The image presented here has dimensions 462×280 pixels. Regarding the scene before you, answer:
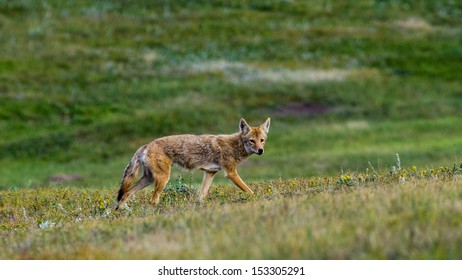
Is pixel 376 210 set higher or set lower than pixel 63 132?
higher

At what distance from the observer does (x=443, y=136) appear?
33.9 m

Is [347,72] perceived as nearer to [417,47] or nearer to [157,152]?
[417,47]

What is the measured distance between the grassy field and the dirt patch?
20 cm

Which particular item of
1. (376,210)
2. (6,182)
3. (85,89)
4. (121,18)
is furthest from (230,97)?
(376,210)

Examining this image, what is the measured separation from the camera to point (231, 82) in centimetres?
4259

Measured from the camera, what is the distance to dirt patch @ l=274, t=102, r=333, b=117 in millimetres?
37844

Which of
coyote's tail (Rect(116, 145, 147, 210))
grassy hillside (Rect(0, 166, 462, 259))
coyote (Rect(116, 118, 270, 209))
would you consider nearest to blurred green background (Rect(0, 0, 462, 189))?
coyote (Rect(116, 118, 270, 209))

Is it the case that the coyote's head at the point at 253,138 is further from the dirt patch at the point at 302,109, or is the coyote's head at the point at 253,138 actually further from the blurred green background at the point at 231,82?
the dirt patch at the point at 302,109

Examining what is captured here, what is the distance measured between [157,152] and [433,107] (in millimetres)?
27054

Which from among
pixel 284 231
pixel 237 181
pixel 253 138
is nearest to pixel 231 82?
pixel 253 138

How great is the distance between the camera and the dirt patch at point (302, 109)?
37.8 metres

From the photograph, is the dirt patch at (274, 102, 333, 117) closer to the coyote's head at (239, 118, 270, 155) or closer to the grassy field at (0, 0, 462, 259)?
the grassy field at (0, 0, 462, 259)

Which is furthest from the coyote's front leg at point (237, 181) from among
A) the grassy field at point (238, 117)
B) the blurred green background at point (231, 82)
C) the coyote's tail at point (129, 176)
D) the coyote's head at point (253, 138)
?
the blurred green background at point (231, 82)

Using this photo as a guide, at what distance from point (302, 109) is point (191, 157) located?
24502 millimetres
